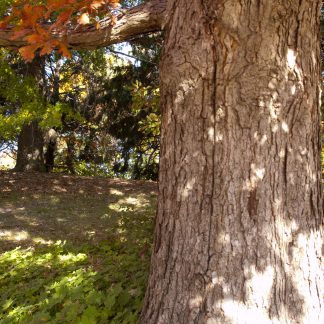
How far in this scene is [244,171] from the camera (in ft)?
9.48

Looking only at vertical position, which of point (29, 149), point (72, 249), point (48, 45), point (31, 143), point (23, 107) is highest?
point (23, 107)

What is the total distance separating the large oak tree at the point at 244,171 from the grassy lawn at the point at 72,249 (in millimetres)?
847

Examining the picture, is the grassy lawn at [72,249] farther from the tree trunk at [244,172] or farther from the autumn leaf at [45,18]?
the autumn leaf at [45,18]

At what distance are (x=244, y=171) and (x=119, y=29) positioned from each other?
5.82ft

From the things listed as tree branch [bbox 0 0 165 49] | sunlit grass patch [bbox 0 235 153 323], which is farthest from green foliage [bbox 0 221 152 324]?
tree branch [bbox 0 0 165 49]

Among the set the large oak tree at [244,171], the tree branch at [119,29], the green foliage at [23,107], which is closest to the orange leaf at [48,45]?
the tree branch at [119,29]

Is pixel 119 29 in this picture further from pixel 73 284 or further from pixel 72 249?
pixel 72 249

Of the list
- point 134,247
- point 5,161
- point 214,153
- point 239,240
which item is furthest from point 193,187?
point 5,161

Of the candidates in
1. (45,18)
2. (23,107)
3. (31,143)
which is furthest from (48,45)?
(31,143)

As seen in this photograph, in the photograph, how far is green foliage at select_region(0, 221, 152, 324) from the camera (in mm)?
3635

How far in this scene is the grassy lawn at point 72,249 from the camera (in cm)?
384

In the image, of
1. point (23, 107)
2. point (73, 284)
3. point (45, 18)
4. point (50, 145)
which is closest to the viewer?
point (45, 18)

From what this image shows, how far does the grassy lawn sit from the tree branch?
2.18 m

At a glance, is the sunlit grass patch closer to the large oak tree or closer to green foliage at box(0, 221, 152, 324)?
green foliage at box(0, 221, 152, 324)
